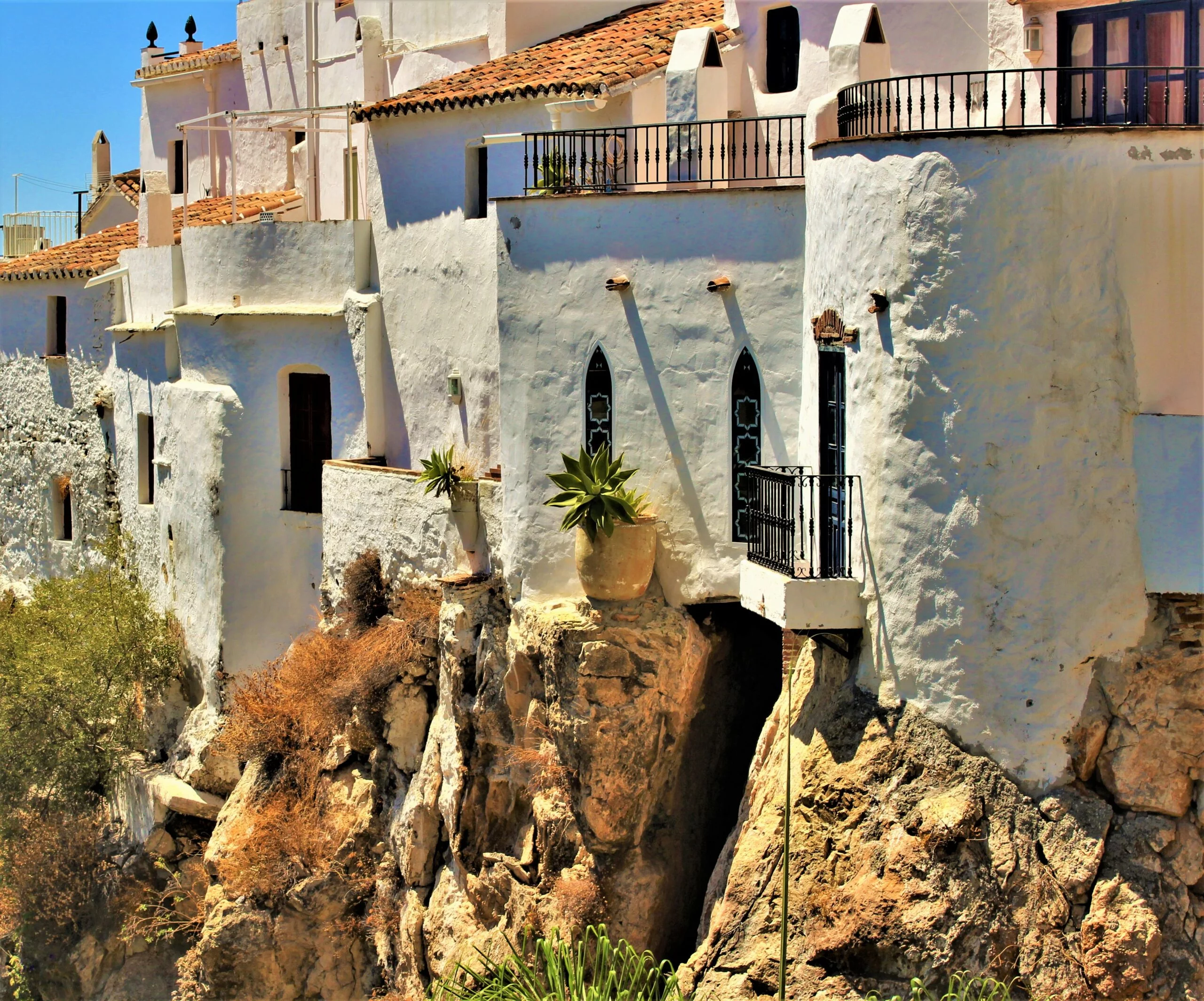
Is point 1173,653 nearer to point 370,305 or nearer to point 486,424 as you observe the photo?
point 486,424

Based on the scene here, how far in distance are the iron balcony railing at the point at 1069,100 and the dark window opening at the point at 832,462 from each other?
2276 mm

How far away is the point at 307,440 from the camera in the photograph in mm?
28047

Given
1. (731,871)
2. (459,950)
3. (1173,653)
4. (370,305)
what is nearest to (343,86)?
(370,305)

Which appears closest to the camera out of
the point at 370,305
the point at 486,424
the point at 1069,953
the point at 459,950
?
the point at 1069,953

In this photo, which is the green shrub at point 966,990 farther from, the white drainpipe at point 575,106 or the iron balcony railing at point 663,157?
the white drainpipe at point 575,106

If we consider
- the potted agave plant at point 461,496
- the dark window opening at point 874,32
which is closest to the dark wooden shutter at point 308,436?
the potted agave plant at point 461,496

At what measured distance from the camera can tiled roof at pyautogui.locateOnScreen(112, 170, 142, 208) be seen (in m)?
39.1

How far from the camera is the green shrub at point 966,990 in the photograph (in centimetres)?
1547

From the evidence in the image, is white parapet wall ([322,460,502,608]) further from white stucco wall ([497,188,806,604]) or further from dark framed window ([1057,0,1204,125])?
dark framed window ([1057,0,1204,125])

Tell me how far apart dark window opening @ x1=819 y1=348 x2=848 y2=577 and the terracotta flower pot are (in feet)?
8.80

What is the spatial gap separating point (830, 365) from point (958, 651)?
329 centimetres

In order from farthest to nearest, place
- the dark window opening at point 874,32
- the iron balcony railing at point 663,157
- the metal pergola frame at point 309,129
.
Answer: the metal pergola frame at point 309,129, the iron balcony railing at point 663,157, the dark window opening at point 874,32

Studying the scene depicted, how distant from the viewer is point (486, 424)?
24453mm

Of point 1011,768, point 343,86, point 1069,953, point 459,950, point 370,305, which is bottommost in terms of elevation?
point 459,950
